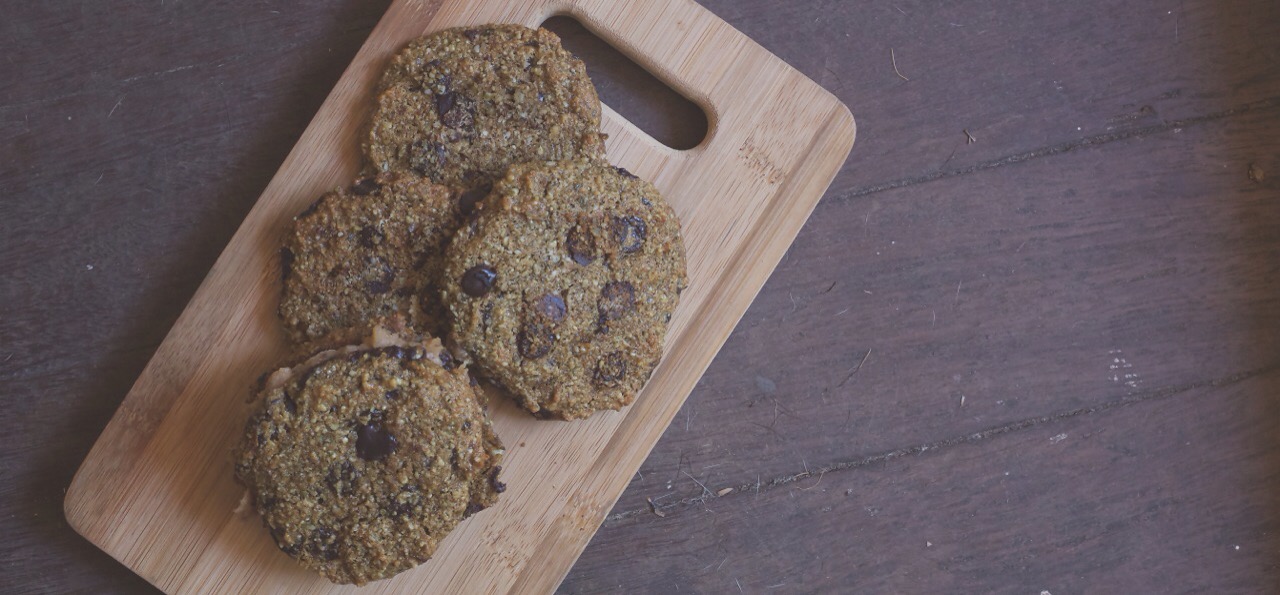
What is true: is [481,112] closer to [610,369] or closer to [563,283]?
[563,283]

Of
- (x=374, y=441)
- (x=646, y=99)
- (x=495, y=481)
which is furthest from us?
(x=646, y=99)

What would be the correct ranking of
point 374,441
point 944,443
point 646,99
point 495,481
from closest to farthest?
point 374,441 → point 495,481 → point 646,99 → point 944,443

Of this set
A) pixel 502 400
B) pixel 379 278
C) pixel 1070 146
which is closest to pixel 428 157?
pixel 379 278

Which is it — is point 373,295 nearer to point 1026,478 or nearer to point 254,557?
point 254,557

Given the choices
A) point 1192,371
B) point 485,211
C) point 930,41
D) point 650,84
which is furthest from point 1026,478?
point 485,211

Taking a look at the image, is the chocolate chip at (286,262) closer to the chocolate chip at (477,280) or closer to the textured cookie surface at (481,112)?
the textured cookie surface at (481,112)

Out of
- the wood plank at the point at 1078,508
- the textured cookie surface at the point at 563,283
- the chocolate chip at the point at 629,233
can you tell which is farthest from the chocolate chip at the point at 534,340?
the wood plank at the point at 1078,508
